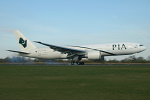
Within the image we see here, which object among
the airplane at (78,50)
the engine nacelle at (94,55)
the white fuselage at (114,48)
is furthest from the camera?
the engine nacelle at (94,55)

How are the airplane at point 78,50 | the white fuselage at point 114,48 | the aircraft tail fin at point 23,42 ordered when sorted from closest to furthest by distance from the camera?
1. the white fuselage at point 114,48
2. the airplane at point 78,50
3. the aircraft tail fin at point 23,42

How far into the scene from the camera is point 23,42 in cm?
5003

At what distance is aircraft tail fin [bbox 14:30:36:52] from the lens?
49.9m

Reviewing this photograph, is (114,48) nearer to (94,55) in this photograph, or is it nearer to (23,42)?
(94,55)

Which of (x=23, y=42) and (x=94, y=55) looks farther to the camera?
(x=23, y=42)

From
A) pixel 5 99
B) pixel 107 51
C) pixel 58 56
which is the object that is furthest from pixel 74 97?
pixel 58 56

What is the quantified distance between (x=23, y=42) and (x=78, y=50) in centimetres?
1425

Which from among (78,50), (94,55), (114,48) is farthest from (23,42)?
(114,48)

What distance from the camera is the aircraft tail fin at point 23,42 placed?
164ft

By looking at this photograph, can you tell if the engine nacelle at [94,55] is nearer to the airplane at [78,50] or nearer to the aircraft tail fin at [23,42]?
the airplane at [78,50]

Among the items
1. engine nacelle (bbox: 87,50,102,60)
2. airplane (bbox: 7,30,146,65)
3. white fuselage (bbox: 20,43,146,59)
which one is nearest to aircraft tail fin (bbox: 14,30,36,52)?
airplane (bbox: 7,30,146,65)

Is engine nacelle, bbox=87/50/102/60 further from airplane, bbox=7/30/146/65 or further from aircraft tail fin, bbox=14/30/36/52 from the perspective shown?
aircraft tail fin, bbox=14/30/36/52

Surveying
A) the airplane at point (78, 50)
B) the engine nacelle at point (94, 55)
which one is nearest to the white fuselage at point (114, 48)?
the airplane at point (78, 50)

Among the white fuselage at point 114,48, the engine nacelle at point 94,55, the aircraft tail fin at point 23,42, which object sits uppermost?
the aircraft tail fin at point 23,42
